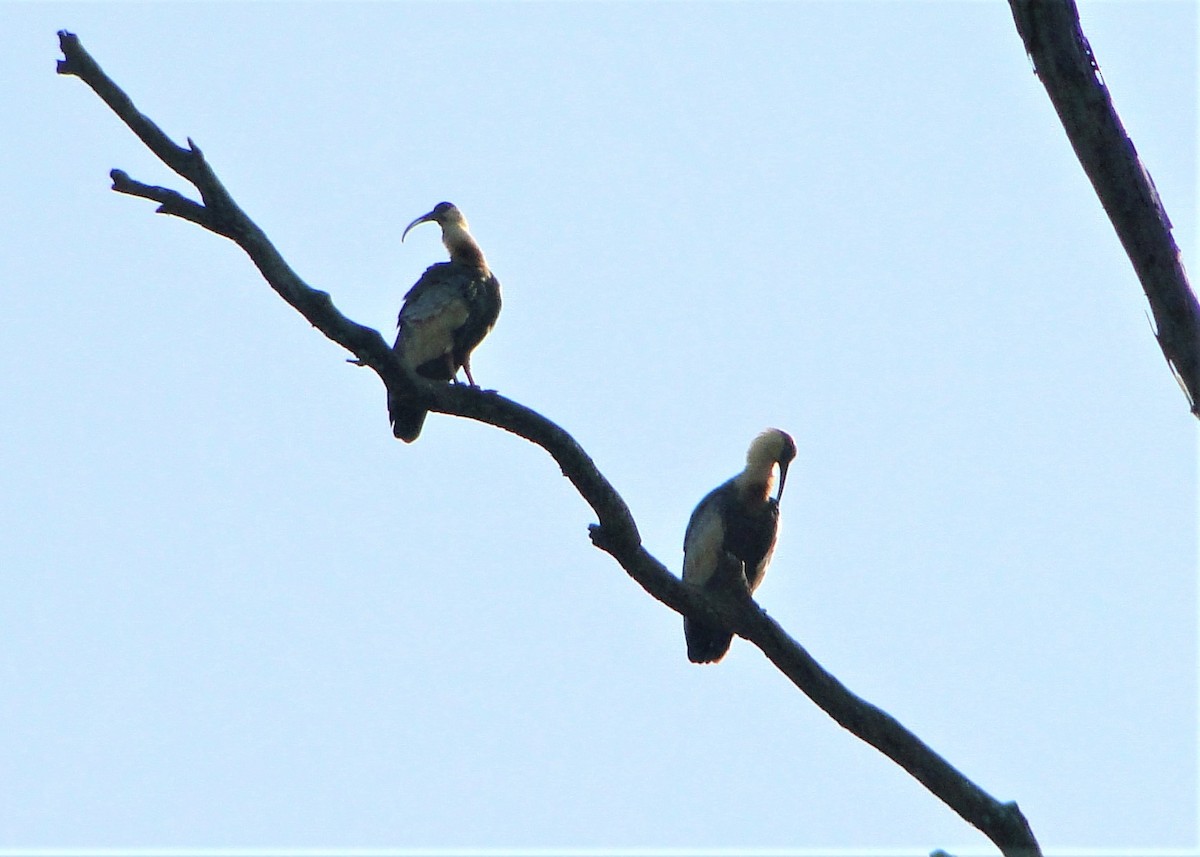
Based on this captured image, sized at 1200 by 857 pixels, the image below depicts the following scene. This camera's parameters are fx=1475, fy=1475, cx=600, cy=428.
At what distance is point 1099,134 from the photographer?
3967 mm

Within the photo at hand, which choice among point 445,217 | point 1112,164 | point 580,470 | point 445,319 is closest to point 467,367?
point 445,319

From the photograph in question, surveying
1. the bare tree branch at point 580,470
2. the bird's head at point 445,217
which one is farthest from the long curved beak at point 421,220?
the bare tree branch at point 580,470

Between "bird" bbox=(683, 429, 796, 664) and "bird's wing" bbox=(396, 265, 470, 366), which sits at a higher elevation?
"bird's wing" bbox=(396, 265, 470, 366)

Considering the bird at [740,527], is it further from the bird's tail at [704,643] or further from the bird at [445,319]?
the bird at [445,319]

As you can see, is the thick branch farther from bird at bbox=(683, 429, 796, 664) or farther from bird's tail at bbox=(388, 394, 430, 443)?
bird's tail at bbox=(388, 394, 430, 443)

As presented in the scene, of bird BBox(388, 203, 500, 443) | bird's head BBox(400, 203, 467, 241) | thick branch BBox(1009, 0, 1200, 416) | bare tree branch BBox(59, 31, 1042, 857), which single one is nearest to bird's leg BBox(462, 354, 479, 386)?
bird BBox(388, 203, 500, 443)

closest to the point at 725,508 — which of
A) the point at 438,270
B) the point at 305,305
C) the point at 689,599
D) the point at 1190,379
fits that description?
the point at 438,270

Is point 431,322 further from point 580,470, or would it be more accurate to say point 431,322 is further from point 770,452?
point 580,470

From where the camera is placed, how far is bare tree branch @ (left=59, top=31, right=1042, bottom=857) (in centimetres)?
472

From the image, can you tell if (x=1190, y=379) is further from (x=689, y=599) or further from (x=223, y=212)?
(x=223, y=212)

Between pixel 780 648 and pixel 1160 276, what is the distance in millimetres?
1879

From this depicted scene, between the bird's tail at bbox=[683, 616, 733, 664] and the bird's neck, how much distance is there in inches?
106

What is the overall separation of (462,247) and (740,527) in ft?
9.10

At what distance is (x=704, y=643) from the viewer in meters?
8.34
